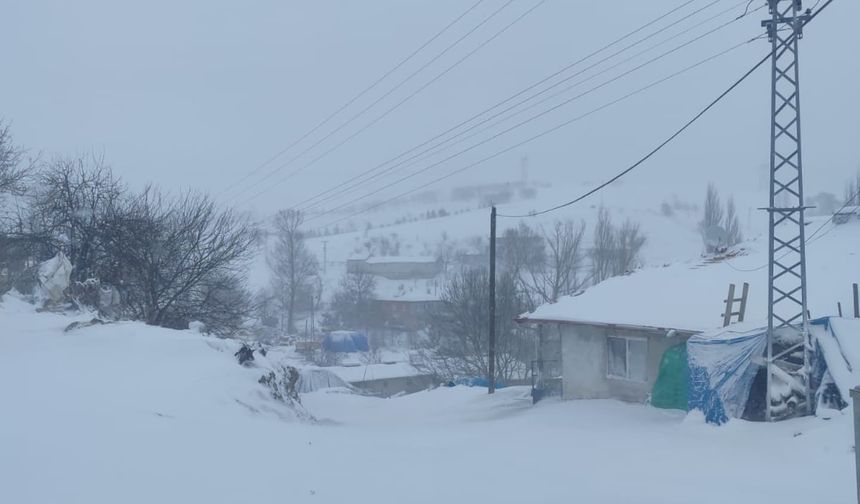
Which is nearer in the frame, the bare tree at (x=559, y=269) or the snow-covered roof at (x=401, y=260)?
the bare tree at (x=559, y=269)

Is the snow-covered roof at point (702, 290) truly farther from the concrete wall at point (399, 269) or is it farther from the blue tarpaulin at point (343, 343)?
the concrete wall at point (399, 269)

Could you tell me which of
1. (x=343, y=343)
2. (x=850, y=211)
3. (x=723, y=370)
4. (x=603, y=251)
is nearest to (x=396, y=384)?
(x=343, y=343)

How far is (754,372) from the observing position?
13.2 metres

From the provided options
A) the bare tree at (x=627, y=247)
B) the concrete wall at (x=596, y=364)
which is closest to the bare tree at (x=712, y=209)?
the bare tree at (x=627, y=247)

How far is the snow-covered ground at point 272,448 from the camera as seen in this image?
6766 mm

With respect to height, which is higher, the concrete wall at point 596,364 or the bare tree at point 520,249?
the bare tree at point 520,249

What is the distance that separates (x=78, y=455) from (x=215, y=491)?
129 cm

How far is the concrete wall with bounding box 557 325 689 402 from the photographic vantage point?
18.4 metres

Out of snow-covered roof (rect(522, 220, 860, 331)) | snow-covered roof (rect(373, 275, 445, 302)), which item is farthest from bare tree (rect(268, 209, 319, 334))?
snow-covered roof (rect(522, 220, 860, 331))

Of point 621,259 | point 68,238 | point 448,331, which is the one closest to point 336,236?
point 621,259

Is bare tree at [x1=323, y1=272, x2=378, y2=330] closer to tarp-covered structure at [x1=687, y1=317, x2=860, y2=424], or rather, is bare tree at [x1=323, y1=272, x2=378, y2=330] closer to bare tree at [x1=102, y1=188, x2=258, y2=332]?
bare tree at [x1=102, y1=188, x2=258, y2=332]

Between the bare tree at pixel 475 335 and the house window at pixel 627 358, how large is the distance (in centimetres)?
1792

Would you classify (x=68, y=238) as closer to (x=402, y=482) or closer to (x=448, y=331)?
(x=448, y=331)

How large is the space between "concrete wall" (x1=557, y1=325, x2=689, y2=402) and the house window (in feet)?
0.33
